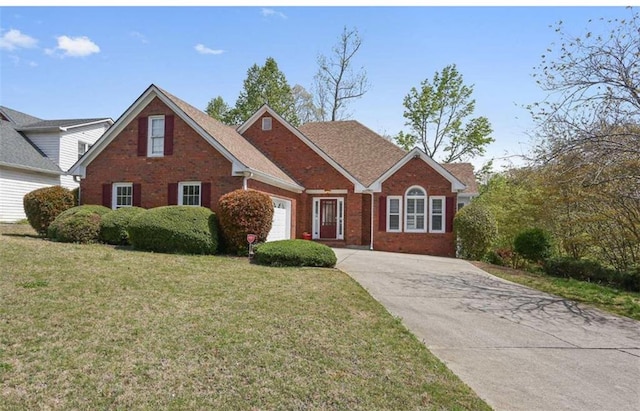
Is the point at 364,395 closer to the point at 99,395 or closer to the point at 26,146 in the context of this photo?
the point at 99,395

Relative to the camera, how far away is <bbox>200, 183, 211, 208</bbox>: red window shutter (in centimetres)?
1571

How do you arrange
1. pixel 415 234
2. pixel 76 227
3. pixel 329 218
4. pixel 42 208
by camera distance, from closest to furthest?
pixel 76 227
pixel 42 208
pixel 415 234
pixel 329 218

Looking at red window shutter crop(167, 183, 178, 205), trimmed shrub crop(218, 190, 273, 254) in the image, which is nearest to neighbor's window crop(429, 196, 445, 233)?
trimmed shrub crop(218, 190, 273, 254)

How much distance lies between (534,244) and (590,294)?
6.39 metres

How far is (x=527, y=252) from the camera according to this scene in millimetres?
17859

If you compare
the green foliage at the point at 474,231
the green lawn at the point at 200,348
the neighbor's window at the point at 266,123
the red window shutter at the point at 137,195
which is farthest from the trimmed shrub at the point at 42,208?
the green foliage at the point at 474,231

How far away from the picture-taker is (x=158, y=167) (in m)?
16.6

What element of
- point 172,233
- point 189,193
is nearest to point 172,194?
point 189,193

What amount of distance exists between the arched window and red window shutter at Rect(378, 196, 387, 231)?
0.91 meters

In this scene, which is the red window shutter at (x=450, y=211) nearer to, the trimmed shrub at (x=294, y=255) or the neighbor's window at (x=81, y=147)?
the trimmed shrub at (x=294, y=255)

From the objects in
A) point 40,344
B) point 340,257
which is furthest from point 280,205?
point 40,344

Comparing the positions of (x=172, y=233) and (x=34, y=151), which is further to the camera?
(x=34, y=151)

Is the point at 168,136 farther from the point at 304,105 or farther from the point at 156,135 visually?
the point at 304,105

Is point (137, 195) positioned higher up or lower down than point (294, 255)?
higher up
